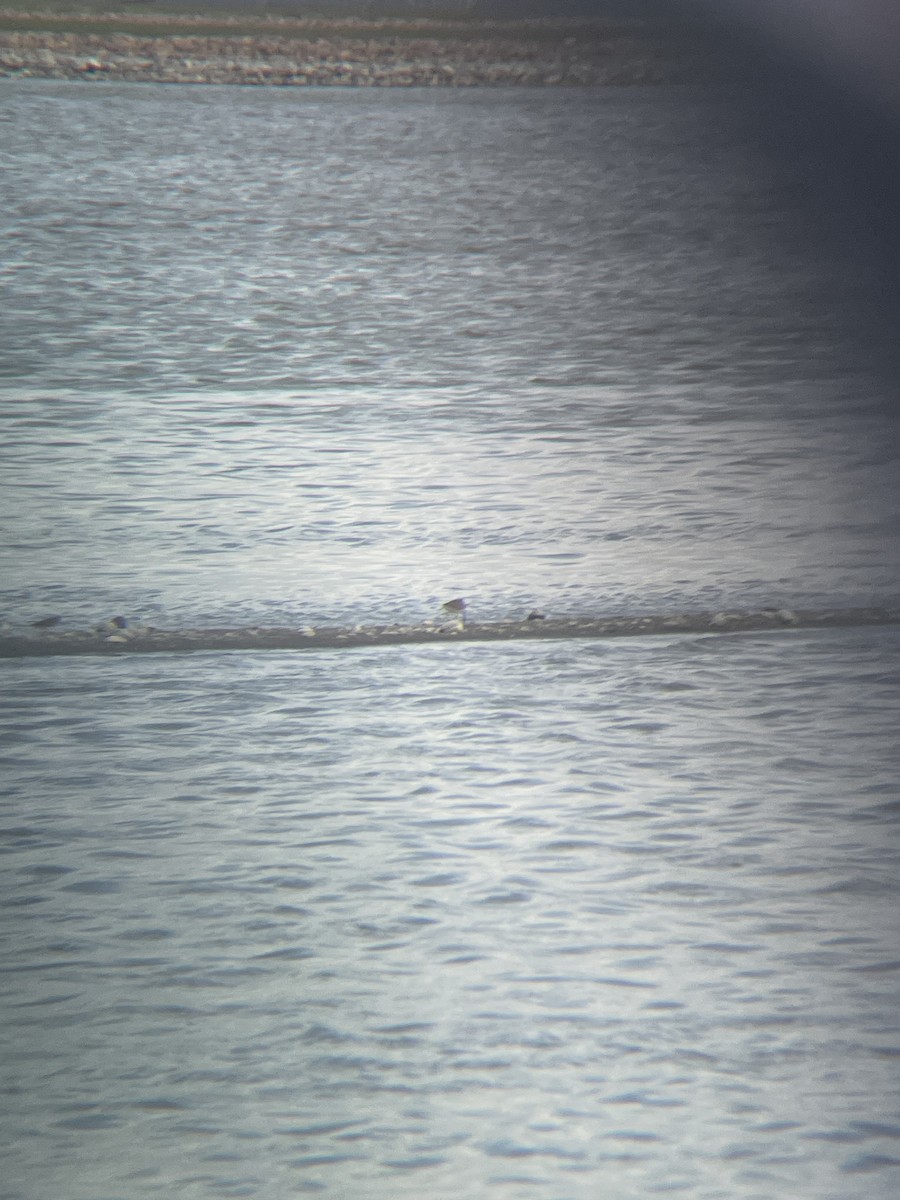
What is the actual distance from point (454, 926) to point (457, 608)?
0.52 meters

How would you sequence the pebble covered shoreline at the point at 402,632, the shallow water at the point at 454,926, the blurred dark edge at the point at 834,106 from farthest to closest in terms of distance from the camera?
the blurred dark edge at the point at 834,106
the pebble covered shoreline at the point at 402,632
the shallow water at the point at 454,926

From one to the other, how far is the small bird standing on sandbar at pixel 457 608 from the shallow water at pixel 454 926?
90 millimetres

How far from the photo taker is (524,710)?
3.66 ft

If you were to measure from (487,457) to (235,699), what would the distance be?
64 cm

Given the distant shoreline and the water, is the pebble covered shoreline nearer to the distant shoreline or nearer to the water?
the water

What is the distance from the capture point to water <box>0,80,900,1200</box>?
2.30 ft

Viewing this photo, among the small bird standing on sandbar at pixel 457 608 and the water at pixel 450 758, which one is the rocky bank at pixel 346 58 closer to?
the water at pixel 450 758

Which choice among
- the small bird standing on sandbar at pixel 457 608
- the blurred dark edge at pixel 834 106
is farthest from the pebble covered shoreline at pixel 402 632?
the blurred dark edge at pixel 834 106

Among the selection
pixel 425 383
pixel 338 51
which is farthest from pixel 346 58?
pixel 425 383

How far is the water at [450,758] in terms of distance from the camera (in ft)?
2.30

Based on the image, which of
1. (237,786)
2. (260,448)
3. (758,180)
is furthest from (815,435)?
(758,180)

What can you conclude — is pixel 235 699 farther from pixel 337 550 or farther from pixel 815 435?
pixel 815 435

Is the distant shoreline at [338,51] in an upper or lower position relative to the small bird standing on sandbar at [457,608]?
upper

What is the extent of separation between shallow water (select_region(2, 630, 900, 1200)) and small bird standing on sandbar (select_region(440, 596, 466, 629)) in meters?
0.09
